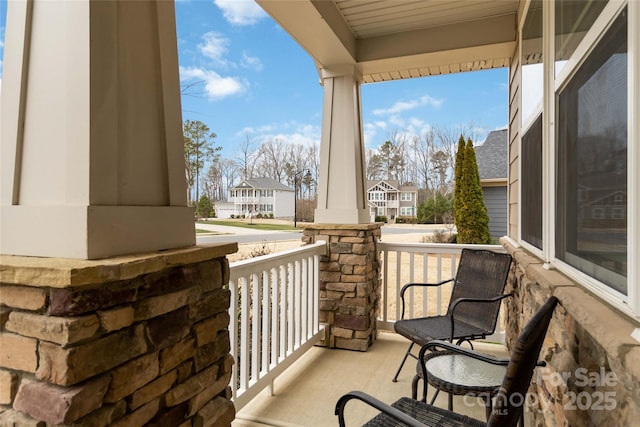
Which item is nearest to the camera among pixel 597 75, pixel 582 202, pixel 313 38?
pixel 597 75

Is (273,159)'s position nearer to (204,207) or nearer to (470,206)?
(204,207)

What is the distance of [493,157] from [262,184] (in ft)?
20.6

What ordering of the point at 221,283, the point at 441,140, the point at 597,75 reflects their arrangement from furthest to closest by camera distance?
the point at 441,140, the point at 221,283, the point at 597,75

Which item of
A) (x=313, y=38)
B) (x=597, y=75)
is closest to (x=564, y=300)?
(x=597, y=75)

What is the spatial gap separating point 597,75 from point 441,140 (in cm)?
437

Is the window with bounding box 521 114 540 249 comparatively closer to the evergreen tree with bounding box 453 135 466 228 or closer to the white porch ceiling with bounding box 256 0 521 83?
the white porch ceiling with bounding box 256 0 521 83

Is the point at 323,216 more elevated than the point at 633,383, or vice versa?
the point at 323,216

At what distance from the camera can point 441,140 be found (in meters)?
5.36

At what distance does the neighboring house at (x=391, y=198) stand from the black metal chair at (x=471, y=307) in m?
1.29

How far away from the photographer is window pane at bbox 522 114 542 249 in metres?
2.07

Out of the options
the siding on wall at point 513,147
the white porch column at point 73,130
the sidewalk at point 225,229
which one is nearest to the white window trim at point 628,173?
the white porch column at point 73,130

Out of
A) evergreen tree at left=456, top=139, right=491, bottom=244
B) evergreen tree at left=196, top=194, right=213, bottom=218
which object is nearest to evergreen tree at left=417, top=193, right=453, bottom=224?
evergreen tree at left=456, top=139, right=491, bottom=244

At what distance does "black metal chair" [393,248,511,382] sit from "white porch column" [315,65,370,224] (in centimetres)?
112

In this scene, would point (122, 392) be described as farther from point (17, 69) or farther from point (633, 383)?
point (633, 383)
